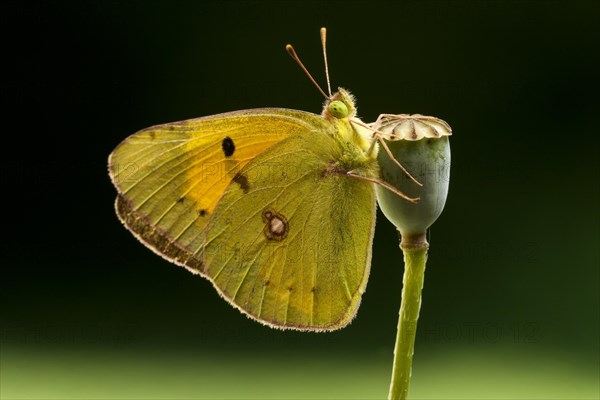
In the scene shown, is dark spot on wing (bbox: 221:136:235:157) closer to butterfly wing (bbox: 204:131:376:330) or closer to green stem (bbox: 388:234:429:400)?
butterfly wing (bbox: 204:131:376:330)

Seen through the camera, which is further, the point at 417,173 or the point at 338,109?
the point at 338,109

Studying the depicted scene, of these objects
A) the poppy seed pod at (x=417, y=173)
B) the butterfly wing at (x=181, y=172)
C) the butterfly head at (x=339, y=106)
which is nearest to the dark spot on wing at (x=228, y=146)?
the butterfly wing at (x=181, y=172)

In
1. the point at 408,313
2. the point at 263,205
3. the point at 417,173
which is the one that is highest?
the point at 263,205

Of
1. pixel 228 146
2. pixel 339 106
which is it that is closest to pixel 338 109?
pixel 339 106

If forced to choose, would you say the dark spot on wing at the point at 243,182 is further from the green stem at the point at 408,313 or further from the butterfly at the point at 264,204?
the green stem at the point at 408,313

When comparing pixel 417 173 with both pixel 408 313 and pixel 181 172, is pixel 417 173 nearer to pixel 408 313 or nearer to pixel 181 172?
pixel 408 313

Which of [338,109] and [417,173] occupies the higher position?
[338,109]
